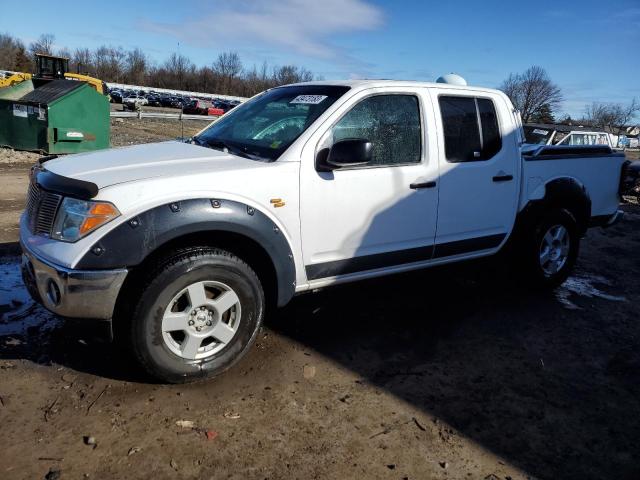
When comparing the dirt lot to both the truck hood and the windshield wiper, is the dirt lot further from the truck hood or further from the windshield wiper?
the windshield wiper

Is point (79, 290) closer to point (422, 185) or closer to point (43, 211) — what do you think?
point (43, 211)

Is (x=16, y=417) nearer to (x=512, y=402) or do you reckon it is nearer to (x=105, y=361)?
(x=105, y=361)

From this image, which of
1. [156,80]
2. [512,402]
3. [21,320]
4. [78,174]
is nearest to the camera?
[78,174]

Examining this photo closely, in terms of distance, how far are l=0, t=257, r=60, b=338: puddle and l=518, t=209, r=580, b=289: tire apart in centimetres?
406

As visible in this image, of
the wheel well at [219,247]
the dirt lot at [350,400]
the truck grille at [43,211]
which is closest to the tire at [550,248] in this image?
the dirt lot at [350,400]

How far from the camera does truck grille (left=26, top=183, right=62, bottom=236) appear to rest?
2.84 m

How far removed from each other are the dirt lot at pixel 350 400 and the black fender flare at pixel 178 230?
53 centimetres

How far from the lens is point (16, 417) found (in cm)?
268

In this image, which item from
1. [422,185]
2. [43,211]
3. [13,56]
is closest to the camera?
[43,211]

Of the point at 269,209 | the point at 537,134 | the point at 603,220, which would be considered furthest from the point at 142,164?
the point at 537,134

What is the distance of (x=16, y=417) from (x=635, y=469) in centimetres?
323

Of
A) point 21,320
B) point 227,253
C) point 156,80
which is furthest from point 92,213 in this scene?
point 156,80

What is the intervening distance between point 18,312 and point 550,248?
15.4ft

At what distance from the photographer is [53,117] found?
11320mm
